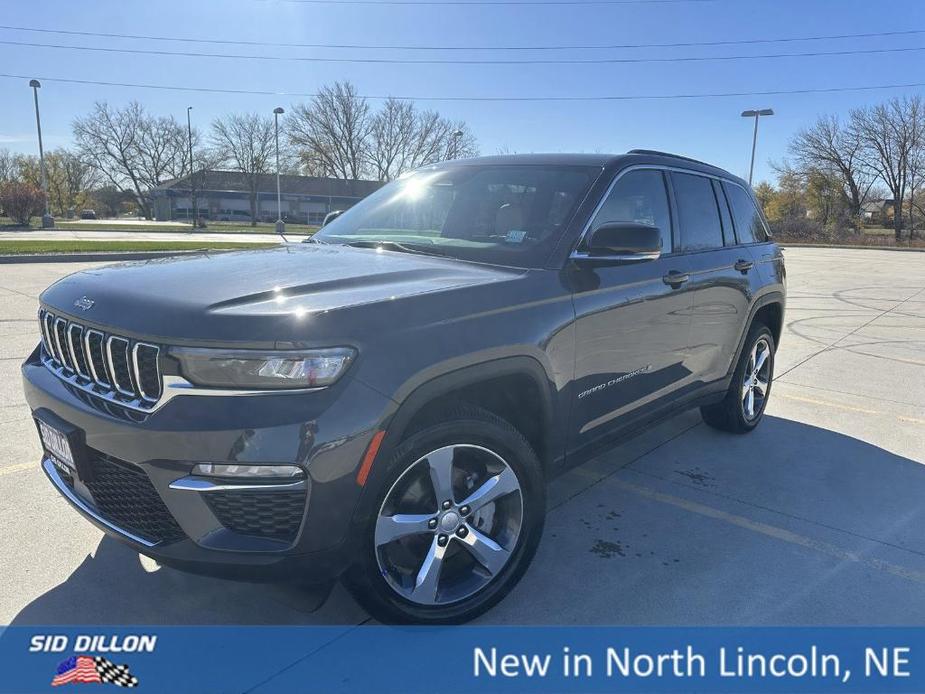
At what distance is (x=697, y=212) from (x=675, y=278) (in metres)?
0.73

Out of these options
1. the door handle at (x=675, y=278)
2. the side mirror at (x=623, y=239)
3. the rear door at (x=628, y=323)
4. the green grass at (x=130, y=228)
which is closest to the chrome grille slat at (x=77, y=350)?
the rear door at (x=628, y=323)

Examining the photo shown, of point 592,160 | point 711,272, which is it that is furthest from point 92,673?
point 711,272

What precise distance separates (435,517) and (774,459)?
3080 mm

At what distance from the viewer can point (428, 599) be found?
2.51 metres

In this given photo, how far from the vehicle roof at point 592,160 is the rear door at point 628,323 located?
73 mm

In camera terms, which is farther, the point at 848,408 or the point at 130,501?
the point at 848,408

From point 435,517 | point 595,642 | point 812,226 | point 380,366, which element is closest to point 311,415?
point 380,366

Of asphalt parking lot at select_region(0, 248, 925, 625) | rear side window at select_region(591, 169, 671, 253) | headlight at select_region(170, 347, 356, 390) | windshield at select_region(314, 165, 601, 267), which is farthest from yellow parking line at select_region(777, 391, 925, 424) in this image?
headlight at select_region(170, 347, 356, 390)

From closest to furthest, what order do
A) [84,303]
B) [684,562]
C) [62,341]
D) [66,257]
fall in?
[84,303] → [62,341] → [684,562] → [66,257]

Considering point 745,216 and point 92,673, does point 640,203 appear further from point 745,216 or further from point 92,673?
point 92,673

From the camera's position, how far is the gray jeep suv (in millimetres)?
2035

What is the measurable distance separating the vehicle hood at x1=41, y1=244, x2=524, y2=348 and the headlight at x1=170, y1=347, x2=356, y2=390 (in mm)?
40

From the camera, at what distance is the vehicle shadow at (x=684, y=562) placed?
8.84ft

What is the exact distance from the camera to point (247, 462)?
6.53 ft
